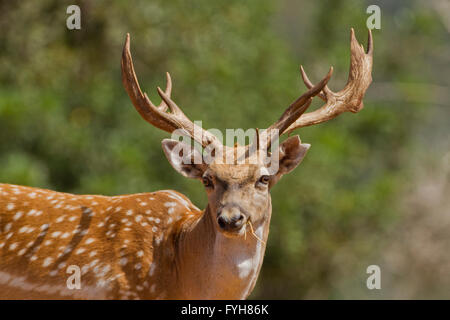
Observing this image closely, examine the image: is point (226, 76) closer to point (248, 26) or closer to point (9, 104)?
point (248, 26)

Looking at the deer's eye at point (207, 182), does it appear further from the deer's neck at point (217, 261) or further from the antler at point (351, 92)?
the antler at point (351, 92)

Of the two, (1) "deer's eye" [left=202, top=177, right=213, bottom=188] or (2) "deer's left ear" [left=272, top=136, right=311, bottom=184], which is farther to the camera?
(2) "deer's left ear" [left=272, top=136, right=311, bottom=184]

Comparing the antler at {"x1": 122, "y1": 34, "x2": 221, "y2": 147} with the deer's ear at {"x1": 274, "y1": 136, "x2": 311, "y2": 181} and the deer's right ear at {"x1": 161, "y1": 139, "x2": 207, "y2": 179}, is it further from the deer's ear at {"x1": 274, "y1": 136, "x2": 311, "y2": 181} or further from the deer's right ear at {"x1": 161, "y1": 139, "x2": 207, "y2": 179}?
the deer's ear at {"x1": 274, "y1": 136, "x2": 311, "y2": 181}

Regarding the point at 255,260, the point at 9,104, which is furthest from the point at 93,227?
the point at 9,104

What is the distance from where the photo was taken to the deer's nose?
586 cm

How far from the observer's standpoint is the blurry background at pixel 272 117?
1830cm

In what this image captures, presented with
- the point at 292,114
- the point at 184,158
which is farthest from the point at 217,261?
the point at 292,114

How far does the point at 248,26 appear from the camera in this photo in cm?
2623

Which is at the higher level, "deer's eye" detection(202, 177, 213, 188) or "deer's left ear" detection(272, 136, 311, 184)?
"deer's left ear" detection(272, 136, 311, 184)

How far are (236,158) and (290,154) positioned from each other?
434 mm

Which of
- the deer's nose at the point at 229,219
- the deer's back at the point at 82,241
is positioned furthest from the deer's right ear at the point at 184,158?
the deer's nose at the point at 229,219

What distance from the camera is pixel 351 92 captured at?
6.90 metres

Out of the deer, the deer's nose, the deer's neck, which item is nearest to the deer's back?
the deer
